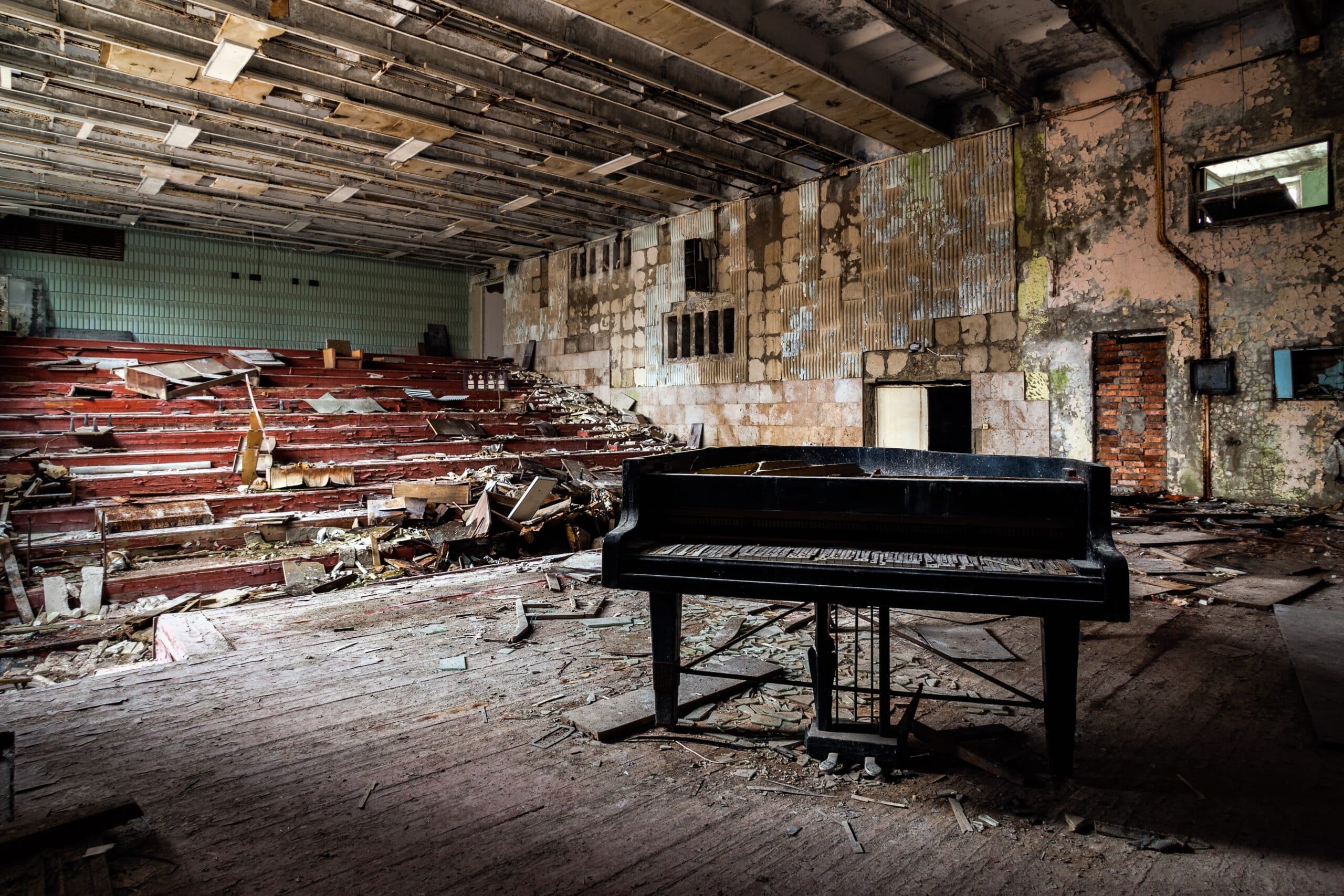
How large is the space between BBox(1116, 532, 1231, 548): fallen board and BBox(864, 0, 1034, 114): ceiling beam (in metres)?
4.88

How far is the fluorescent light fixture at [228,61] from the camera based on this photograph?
280 inches

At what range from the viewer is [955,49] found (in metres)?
7.22

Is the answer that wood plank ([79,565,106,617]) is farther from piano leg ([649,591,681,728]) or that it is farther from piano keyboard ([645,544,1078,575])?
piano keyboard ([645,544,1078,575])

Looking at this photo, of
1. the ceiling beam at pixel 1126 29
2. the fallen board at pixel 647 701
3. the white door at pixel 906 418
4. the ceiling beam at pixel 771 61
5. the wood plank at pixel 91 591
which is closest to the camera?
the fallen board at pixel 647 701

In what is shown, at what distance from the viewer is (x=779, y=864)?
198 centimetres

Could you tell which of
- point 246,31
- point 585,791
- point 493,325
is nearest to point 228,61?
point 246,31

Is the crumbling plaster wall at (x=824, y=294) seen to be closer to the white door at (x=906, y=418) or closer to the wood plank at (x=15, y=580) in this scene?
the white door at (x=906, y=418)

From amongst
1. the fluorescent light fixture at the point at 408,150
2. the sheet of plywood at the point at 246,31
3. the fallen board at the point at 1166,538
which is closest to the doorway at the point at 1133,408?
the fallen board at the point at 1166,538

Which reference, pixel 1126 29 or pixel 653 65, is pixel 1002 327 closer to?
pixel 1126 29

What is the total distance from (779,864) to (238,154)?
460 inches

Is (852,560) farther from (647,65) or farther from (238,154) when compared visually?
(238,154)

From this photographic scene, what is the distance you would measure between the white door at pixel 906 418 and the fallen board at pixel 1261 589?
19.9 ft

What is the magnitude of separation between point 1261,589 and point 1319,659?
1.51 metres

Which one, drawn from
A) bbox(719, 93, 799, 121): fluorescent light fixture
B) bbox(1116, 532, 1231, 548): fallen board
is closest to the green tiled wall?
bbox(719, 93, 799, 121): fluorescent light fixture
